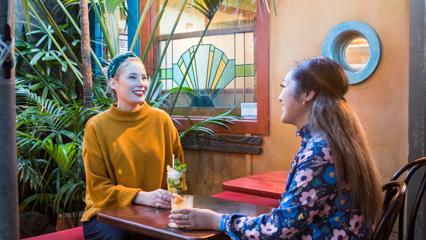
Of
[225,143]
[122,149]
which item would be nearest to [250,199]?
[225,143]

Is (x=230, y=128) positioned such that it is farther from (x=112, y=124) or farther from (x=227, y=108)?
(x=112, y=124)

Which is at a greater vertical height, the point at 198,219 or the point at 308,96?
the point at 308,96

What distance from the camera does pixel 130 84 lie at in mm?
2598

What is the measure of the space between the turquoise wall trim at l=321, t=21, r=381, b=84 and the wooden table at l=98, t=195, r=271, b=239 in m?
1.61

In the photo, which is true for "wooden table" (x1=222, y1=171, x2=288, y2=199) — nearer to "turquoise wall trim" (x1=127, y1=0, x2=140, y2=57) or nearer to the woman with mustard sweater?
the woman with mustard sweater

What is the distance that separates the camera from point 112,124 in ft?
8.53

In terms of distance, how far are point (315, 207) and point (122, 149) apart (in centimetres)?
128

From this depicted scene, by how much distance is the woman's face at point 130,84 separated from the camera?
2.60 metres

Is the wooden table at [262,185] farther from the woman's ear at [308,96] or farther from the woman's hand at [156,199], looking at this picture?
the woman's ear at [308,96]

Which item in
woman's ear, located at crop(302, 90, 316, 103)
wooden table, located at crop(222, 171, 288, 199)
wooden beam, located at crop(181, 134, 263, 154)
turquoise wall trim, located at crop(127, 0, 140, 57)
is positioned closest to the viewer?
woman's ear, located at crop(302, 90, 316, 103)

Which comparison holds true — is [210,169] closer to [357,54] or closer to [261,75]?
[261,75]

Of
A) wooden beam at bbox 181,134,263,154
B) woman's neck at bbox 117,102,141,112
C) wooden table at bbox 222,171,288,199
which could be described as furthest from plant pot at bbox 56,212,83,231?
woman's neck at bbox 117,102,141,112

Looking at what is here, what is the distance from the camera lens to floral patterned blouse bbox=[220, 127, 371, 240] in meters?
1.55

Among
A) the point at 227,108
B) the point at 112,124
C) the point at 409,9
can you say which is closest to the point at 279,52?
the point at 227,108
